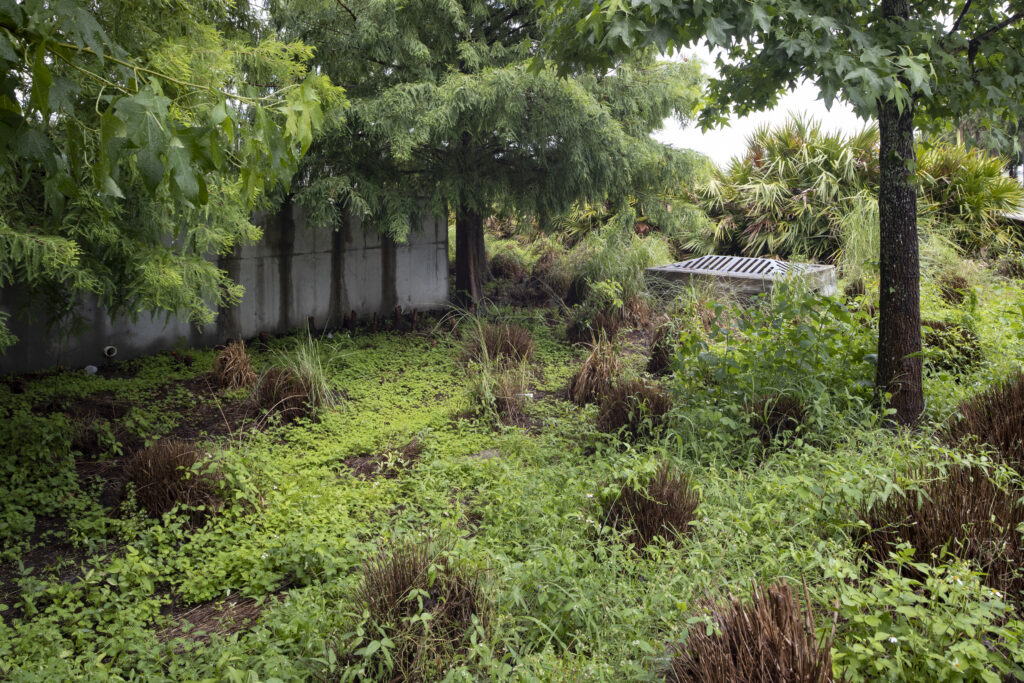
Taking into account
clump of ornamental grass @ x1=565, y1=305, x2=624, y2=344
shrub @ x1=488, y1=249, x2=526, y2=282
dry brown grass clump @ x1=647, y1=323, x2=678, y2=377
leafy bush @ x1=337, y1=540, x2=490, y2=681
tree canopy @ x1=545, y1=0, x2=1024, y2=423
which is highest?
tree canopy @ x1=545, y1=0, x2=1024, y2=423

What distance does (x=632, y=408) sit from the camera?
5148mm

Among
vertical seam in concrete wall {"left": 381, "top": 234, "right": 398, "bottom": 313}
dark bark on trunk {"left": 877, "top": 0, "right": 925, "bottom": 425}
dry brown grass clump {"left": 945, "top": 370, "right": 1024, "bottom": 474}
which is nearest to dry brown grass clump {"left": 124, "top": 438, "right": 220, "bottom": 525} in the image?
dry brown grass clump {"left": 945, "top": 370, "right": 1024, "bottom": 474}

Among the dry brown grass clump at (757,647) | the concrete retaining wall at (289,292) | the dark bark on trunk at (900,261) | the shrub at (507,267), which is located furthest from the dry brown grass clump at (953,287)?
the dry brown grass clump at (757,647)

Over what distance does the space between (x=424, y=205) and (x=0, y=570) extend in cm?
598

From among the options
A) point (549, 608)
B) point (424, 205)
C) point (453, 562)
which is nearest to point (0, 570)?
point (453, 562)

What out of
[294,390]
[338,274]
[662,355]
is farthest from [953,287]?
[294,390]

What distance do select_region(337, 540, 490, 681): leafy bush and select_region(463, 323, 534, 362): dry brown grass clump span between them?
409cm

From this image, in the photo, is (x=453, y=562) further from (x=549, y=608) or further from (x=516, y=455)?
(x=516, y=455)

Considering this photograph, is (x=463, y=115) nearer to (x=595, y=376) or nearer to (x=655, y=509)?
(x=595, y=376)

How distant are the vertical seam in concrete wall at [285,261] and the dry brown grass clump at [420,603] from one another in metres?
5.76

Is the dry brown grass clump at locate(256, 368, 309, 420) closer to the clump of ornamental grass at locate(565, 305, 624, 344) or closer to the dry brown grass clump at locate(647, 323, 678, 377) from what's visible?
the dry brown grass clump at locate(647, 323, 678, 377)

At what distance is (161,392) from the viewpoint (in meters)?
6.22

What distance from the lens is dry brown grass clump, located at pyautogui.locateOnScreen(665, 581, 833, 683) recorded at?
84.2 inches

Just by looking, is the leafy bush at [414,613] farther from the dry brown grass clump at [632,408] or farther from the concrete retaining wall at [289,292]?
the concrete retaining wall at [289,292]
